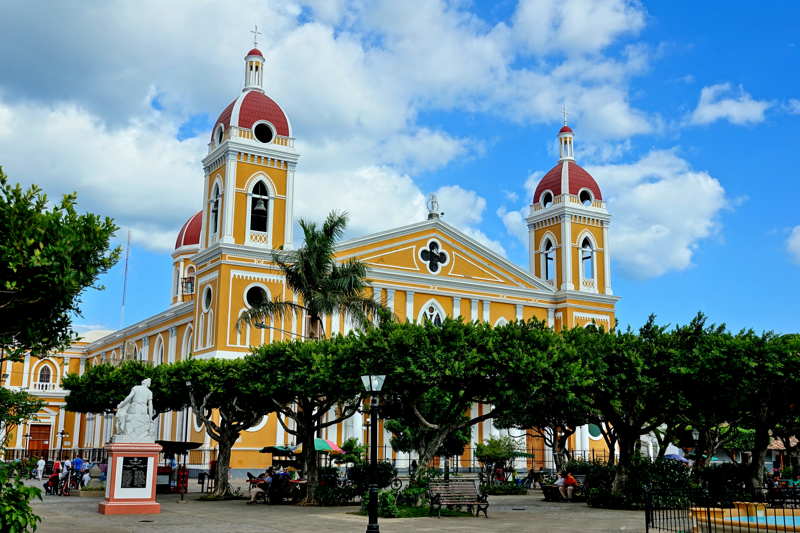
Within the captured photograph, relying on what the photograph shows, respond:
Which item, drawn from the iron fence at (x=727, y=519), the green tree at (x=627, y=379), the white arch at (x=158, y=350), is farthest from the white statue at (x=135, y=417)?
the white arch at (x=158, y=350)

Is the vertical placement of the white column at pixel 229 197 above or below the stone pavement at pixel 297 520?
above

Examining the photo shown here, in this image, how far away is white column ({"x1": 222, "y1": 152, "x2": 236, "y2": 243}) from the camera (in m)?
43.6

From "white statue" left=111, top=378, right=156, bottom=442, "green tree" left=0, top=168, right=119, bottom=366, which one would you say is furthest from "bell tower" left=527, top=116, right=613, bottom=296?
"green tree" left=0, top=168, right=119, bottom=366

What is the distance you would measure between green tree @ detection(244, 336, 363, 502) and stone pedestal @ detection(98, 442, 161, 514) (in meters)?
5.20

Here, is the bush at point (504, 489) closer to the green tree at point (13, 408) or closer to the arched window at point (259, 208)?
the green tree at point (13, 408)

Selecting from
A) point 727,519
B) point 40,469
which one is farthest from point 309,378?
point 40,469

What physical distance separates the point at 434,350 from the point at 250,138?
2513cm

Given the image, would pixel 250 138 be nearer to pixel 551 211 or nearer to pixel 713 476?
pixel 551 211

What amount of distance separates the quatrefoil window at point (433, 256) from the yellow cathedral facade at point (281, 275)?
2.7 inches

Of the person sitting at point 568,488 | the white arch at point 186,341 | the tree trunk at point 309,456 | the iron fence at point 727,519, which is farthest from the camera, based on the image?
the white arch at point 186,341

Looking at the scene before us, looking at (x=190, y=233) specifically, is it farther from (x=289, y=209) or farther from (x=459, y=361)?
(x=459, y=361)

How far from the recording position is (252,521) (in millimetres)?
21156

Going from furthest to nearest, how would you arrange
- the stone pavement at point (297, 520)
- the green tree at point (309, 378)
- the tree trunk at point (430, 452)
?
the green tree at point (309, 378) → the tree trunk at point (430, 452) → the stone pavement at point (297, 520)

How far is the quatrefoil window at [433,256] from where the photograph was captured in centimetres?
4978
